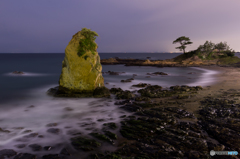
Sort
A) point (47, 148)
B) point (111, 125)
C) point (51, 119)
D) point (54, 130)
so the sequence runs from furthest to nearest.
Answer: point (51, 119) < point (111, 125) < point (54, 130) < point (47, 148)

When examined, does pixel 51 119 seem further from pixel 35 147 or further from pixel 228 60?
pixel 228 60

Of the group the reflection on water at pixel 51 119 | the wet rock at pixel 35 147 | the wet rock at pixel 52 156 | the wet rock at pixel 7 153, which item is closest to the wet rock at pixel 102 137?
the reflection on water at pixel 51 119

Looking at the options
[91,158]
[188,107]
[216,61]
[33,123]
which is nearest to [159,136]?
[91,158]

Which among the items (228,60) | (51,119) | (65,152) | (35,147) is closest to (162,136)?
(65,152)

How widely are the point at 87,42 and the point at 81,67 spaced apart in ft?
6.97

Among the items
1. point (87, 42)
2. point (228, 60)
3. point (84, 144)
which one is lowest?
point (84, 144)

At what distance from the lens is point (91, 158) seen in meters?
5.60

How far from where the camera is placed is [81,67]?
46.2 ft

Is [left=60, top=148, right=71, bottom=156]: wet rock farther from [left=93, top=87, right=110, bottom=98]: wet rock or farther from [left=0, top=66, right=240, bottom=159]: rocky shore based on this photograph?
[left=93, top=87, right=110, bottom=98]: wet rock

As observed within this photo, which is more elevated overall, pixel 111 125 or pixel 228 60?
pixel 228 60

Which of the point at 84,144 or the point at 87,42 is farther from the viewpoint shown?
the point at 87,42

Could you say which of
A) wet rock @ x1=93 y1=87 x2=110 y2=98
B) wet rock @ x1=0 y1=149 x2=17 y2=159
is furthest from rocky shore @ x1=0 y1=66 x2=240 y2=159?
wet rock @ x1=93 y1=87 x2=110 y2=98

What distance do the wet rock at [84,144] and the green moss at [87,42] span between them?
8751 mm

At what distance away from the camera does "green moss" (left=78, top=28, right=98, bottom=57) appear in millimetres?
14000
